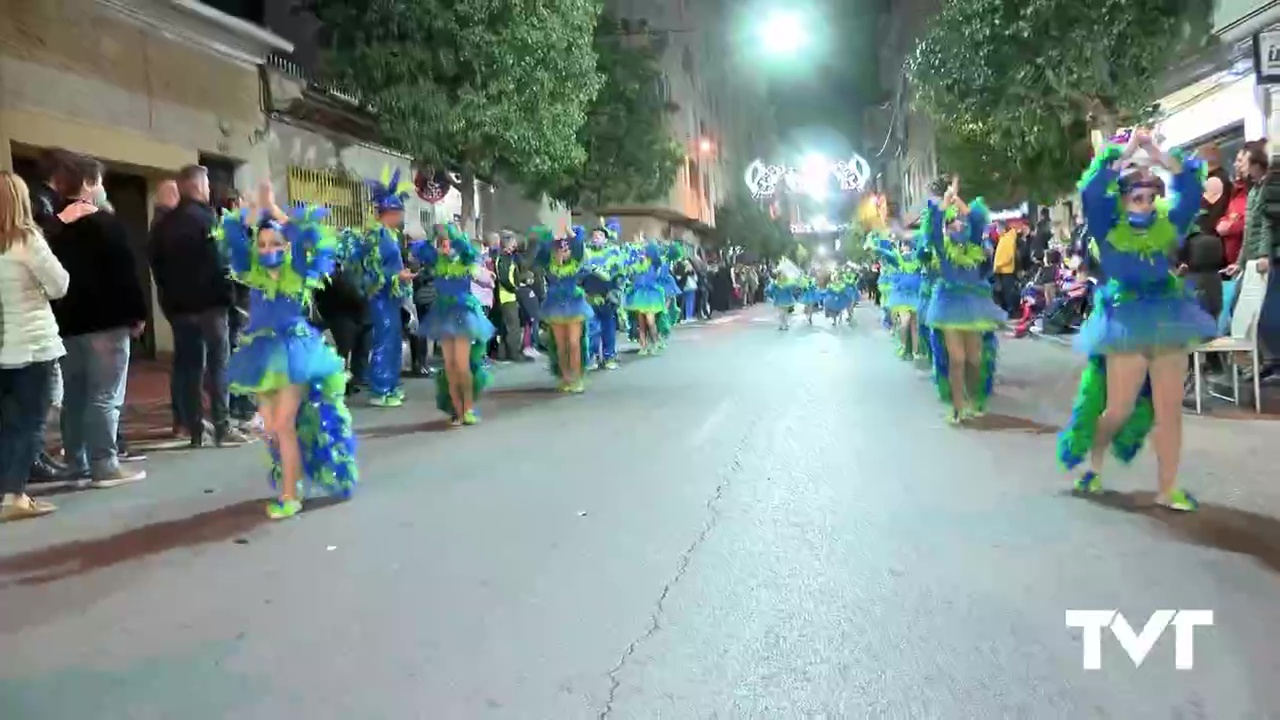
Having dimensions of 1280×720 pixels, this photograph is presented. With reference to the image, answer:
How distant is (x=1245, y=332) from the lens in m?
9.91

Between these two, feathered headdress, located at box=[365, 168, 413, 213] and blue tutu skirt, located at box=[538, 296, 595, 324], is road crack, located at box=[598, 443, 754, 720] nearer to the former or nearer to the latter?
feathered headdress, located at box=[365, 168, 413, 213]

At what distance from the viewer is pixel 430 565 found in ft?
18.2

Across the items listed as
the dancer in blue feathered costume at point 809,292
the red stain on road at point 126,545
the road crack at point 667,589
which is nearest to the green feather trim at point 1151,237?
the road crack at point 667,589

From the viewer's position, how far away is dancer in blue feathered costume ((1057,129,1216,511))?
19.8ft

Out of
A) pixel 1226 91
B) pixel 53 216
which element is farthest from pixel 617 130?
pixel 53 216

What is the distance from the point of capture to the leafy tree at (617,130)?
32656 millimetres

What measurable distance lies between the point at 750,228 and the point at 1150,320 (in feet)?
238

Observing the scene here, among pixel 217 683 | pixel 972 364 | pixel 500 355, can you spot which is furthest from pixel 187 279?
pixel 500 355

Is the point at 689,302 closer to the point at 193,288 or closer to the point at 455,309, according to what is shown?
the point at 455,309

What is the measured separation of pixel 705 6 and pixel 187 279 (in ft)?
214

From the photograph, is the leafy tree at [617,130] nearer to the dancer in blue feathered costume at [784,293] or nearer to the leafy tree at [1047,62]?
the dancer in blue feathered costume at [784,293]

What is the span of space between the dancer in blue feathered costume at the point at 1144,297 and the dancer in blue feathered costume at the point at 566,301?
7.28 meters

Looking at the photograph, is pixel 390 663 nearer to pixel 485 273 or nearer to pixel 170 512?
pixel 170 512

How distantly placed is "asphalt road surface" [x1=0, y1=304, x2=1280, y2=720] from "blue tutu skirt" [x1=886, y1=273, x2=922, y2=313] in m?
6.21
